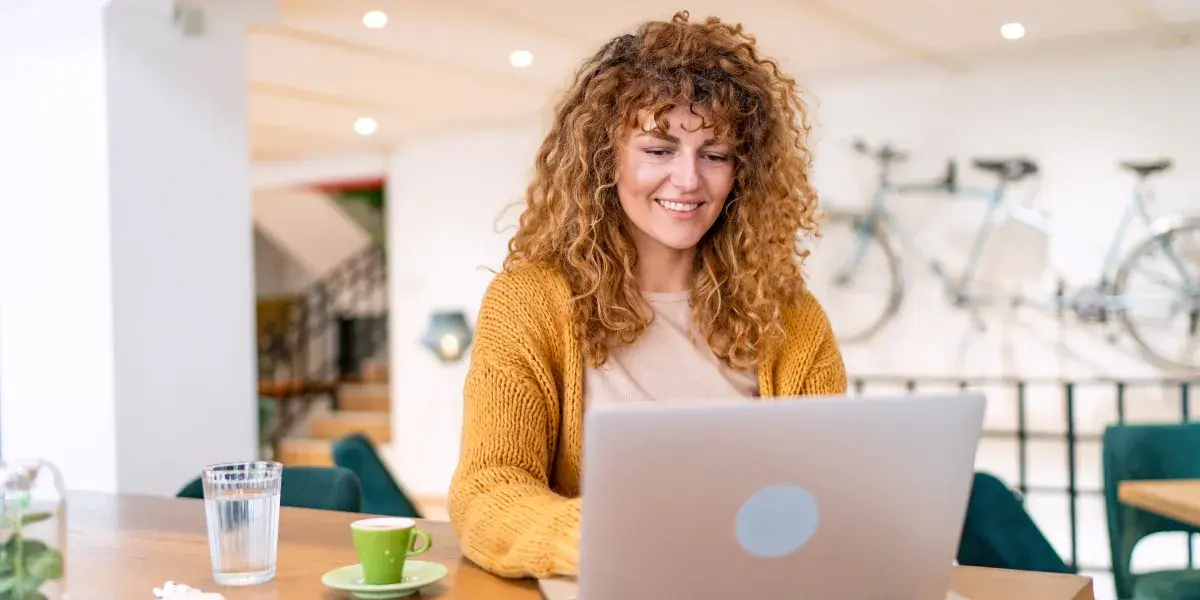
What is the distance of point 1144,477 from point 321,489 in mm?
1710

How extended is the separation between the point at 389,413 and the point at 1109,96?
547 centimetres

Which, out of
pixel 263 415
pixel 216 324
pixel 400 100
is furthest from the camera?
pixel 263 415

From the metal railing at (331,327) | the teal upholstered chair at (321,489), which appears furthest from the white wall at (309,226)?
the teal upholstered chair at (321,489)

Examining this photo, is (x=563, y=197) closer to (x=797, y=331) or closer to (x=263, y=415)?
(x=797, y=331)

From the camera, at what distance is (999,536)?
1895 mm

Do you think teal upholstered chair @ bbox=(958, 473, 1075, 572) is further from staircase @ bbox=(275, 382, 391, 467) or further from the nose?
staircase @ bbox=(275, 382, 391, 467)

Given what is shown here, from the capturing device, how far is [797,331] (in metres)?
1.57

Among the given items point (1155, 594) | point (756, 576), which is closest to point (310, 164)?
point (1155, 594)

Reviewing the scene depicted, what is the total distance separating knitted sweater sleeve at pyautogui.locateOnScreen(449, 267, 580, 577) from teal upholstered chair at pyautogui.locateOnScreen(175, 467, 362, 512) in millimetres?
569

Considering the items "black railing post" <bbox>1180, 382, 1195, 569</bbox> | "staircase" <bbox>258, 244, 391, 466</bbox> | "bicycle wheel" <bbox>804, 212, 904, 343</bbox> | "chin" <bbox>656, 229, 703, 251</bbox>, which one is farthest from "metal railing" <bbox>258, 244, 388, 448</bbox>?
"chin" <bbox>656, 229, 703, 251</bbox>

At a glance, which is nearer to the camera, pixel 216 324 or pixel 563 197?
pixel 563 197

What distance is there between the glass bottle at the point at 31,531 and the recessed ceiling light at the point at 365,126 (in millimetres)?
5978

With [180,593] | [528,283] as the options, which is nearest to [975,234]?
[528,283]

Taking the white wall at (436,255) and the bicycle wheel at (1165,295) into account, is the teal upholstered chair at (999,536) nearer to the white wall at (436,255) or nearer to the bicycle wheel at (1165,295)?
the bicycle wheel at (1165,295)
